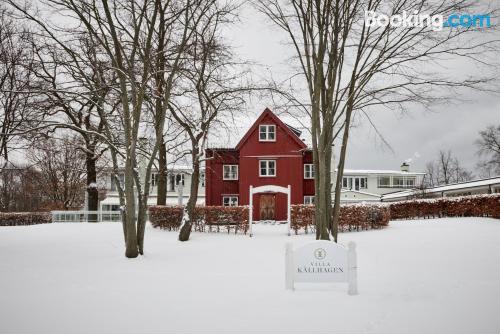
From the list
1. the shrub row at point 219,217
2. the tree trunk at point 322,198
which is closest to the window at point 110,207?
the shrub row at point 219,217

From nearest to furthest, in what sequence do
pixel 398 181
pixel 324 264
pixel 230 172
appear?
1. pixel 324 264
2. pixel 230 172
3. pixel 398 181

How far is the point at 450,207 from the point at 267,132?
14.1 m

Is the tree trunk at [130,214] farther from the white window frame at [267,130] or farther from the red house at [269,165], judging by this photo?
the white window frame at [267,130]

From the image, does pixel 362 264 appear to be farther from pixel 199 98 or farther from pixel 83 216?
pixel 83 216

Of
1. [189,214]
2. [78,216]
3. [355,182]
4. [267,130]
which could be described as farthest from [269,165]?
[355,182]

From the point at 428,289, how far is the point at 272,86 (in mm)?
8261

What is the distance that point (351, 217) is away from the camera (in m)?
20.1

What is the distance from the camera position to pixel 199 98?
15211mm

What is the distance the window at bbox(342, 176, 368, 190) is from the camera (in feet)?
159

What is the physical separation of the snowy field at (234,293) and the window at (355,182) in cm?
3547

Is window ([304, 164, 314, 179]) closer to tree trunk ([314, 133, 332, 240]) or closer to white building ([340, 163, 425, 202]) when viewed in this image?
white building ([340, 163, 425, 202])

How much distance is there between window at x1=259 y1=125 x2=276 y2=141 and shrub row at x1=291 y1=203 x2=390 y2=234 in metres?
10.9

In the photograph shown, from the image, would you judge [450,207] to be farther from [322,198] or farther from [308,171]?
[322,198]

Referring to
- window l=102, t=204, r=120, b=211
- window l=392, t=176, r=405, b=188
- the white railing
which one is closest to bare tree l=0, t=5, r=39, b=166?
the white railing
